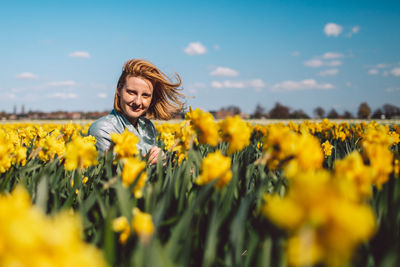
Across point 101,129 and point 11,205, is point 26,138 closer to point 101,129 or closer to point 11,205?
point 101,129

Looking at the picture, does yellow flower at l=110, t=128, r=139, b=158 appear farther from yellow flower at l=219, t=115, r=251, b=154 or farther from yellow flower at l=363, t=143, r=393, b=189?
yellow flower at l=363, t=143, r=393, b=189

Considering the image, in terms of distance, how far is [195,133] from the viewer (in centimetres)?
154

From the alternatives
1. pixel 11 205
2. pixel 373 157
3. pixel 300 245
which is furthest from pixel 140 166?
pixel 373 157

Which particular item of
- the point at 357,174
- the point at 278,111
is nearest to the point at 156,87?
the point at 357,174

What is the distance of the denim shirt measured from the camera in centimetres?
377

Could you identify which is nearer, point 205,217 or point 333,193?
point 333,193

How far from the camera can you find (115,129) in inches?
156

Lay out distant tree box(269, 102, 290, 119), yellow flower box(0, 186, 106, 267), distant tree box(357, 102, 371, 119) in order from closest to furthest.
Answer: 1. yellow flower box(0, 186, 106, 267)
2. distant tree box(357, 102, 371, 119)
3. distant tree box(269, 102, 290, 119)

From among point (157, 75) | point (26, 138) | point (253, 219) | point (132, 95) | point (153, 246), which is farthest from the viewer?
point (157, 75)

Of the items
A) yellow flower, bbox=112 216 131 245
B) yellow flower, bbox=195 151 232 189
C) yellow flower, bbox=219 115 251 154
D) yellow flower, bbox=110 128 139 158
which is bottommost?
yellow flower, bbox=112 216 131 245

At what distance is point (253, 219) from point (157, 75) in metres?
3.36

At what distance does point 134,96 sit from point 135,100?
0.27ft

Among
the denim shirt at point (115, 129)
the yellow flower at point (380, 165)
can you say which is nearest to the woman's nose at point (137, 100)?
the denim shirt at point (115, 129)

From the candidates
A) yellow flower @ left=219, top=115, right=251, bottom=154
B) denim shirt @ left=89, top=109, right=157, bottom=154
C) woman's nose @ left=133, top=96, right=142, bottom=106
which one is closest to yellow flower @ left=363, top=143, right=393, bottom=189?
yellow flower @ left=219, top=115, right=251, bottom=154
